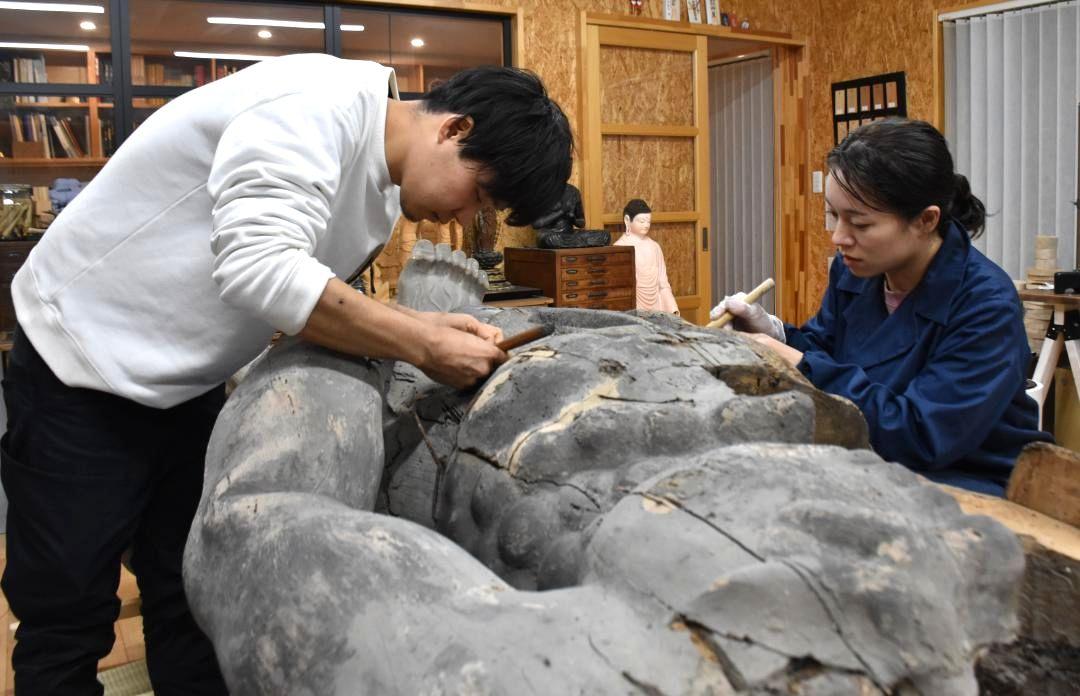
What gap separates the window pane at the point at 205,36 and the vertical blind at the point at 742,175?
3.45 metres

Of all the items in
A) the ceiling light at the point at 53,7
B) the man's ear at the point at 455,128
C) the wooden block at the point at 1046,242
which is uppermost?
the ceiling light at the point at 53,7

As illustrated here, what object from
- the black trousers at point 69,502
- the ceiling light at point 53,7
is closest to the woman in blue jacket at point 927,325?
the black trousers at point 69,502

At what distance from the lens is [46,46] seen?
3961 millimetres

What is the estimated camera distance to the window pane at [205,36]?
416cm

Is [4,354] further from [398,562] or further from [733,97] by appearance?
[733,97]

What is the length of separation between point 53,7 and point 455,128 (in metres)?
3.49

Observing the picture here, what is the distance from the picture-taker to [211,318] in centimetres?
131

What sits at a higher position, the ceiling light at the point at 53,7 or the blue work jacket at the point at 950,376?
the ceiling light at the point at 53,7

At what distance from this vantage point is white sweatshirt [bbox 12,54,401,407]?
3.60ft

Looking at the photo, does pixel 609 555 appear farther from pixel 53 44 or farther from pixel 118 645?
pixel 53 44

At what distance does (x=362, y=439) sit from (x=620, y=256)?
3.97 metres

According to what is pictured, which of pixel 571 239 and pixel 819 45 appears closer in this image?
pixel 571 239

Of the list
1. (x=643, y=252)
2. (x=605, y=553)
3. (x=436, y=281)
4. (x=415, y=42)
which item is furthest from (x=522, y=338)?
(x=643, y=252)

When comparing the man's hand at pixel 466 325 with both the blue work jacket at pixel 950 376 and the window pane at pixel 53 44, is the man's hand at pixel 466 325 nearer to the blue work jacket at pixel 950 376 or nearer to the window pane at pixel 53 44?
the blue work jacket at pixel 950 376
